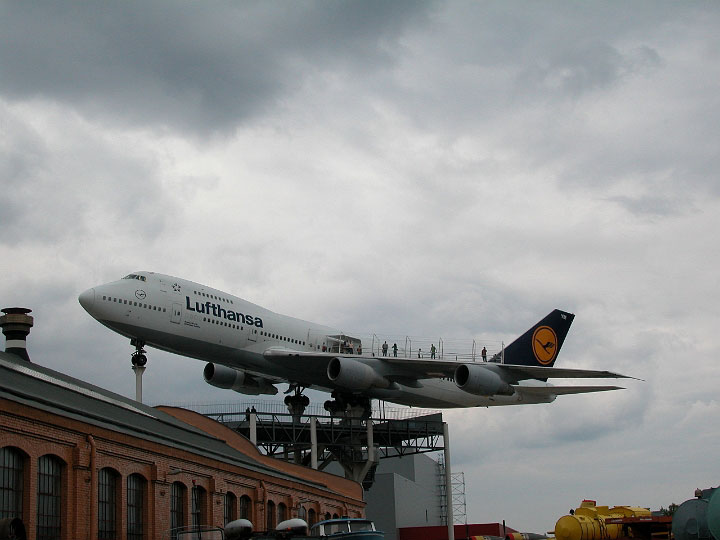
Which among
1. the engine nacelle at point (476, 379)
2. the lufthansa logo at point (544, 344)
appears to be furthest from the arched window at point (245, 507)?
the lufthansa logo at point (544, 344)

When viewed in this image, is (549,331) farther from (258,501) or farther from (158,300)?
(258,501)

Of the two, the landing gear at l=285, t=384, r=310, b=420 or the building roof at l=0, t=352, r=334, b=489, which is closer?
the building roof at l=0, t=352, r=334, b=489

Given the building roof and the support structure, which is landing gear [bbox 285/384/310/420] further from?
the building roof

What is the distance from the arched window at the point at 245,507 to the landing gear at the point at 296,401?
28.5 metres

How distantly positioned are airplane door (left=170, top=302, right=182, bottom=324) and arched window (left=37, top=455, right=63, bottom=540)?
2679 cm

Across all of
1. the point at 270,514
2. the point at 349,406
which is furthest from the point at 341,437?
the point at 270,514

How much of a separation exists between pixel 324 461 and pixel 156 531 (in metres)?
37.9

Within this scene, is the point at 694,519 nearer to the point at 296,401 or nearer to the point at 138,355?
the point at 138,355

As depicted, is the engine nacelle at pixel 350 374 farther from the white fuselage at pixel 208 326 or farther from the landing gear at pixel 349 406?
the landing gear at pixel 349 406

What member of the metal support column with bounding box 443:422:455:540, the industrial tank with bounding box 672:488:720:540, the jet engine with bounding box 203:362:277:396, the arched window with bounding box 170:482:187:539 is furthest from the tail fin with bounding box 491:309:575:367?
the industrial tank with bounding box 672:488:720:540

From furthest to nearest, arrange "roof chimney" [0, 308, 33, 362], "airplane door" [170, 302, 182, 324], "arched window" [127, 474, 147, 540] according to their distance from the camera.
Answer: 1. "airplane door" [170, 302, 182, 324]
2. "roof chimney" [0, 308, 33, 362]
3. "arched window" [127, 474, 147, 540]

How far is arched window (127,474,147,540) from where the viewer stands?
26.8m

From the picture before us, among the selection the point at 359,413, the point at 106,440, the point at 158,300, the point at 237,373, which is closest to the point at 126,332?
the point at 158,300

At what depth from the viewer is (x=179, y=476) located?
29625 mm
